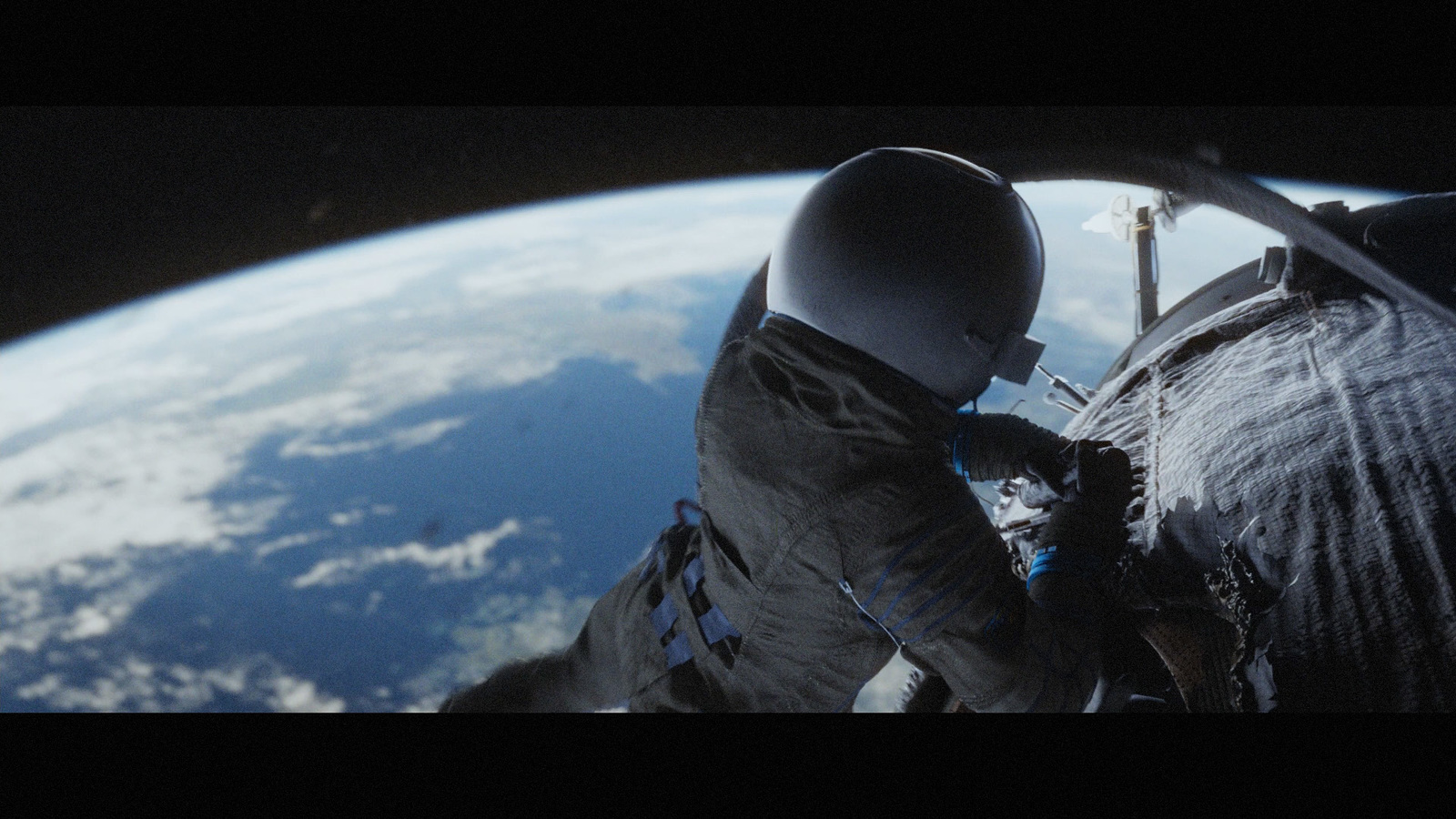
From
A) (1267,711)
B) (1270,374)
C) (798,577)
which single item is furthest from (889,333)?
(1270,374)

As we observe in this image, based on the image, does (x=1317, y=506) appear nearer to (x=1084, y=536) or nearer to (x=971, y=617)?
(x=1084, y=536)

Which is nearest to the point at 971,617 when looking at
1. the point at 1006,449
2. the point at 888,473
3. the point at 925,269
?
the point at 888,473

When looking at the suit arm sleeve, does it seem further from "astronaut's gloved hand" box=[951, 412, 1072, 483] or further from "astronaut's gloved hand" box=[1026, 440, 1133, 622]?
"astronaut's gloved hand" box=[951, 412, 1072, 483]

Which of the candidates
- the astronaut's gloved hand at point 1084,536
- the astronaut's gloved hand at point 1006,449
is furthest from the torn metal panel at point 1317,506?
the astronaut's gloved hand at point 1006,449

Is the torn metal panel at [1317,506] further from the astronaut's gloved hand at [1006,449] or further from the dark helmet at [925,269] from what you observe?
the dark helmet at [925,269]

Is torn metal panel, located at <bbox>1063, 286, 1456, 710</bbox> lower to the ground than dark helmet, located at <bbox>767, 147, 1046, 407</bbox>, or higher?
lower

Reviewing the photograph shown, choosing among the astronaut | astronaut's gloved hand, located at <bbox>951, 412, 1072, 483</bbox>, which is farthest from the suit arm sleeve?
astronaut's gloved hand, located at <bbox>951, 412, 1072, 483</bbox>

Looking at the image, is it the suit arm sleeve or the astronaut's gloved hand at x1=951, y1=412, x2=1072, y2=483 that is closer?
the suit arm sleeve
